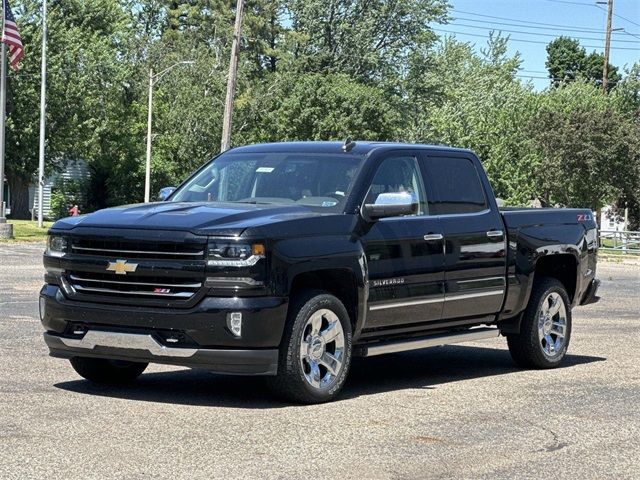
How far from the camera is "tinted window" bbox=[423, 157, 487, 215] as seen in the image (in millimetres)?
10820

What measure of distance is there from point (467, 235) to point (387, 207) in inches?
49.1

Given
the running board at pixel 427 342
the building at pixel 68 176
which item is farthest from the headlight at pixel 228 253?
the building at pixel 68 176

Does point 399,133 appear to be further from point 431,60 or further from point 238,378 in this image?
point 238,378

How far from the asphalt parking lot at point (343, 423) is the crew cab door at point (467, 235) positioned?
0.69 meters

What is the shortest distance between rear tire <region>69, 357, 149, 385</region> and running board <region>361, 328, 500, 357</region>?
1.80 metres

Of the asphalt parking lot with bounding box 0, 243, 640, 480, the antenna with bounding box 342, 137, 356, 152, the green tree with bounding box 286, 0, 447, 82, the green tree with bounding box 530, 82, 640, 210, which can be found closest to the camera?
the asphalt parking lot with bounding box 0, 243, 640, 480

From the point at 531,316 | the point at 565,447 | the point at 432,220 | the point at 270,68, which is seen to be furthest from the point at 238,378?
the point at 270,68

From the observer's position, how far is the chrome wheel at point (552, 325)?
11789 mm

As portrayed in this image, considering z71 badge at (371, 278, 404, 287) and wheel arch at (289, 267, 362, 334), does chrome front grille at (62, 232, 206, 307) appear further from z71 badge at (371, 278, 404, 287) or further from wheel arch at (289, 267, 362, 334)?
z71 badge at (371, 278, 404, 287)

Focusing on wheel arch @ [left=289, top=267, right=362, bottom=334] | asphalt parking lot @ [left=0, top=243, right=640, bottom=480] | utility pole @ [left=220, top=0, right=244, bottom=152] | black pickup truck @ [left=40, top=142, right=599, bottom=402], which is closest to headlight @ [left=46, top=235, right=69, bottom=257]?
black pickup truck @ [left=40, top=142, right=599, bottom=402]

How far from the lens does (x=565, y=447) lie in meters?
7.82

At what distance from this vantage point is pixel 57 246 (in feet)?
31.0

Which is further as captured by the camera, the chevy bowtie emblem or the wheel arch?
the wheel arch

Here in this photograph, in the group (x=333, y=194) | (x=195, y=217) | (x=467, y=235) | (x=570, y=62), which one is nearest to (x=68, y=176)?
(x=570, y=62)
